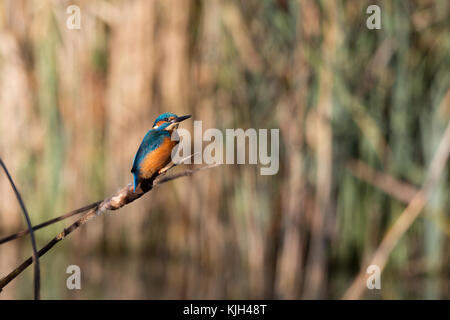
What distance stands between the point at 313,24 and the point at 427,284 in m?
1.78

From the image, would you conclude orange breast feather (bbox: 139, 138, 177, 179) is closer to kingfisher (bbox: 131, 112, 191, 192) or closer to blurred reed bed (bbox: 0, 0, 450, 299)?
kingfisher (bbox: 131, 112, 191, 192)

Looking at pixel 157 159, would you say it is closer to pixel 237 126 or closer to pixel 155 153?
pixel 155 153

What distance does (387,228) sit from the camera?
4.22m

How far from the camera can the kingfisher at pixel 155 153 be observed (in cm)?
100

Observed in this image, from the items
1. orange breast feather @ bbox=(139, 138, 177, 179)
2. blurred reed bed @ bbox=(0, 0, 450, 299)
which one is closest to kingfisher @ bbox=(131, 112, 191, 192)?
orange breast feather @ bbox=(139, 138, 177, 179)

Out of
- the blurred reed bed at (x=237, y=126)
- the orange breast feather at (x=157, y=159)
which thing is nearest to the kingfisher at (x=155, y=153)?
the orange breast feather at (x=157, y=159)

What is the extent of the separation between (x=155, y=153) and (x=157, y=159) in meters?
0.02

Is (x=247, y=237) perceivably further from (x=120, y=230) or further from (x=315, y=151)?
(x=120, y=230)

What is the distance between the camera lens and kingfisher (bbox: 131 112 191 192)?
1000 millimetres

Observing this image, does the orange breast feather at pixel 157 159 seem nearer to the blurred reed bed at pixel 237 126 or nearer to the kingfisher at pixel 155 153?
the kingfisher at pixel 155 153

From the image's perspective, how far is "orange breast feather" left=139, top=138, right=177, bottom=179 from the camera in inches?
39.4

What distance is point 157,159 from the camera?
102 centimetres

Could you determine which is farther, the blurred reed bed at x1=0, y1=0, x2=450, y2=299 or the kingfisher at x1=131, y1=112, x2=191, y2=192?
the blurred reed bed at x1=0, y1=0, x2=450, y2=299

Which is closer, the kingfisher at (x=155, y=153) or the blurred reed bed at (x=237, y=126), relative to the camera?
the kingfisher at (x=155, y=153)
